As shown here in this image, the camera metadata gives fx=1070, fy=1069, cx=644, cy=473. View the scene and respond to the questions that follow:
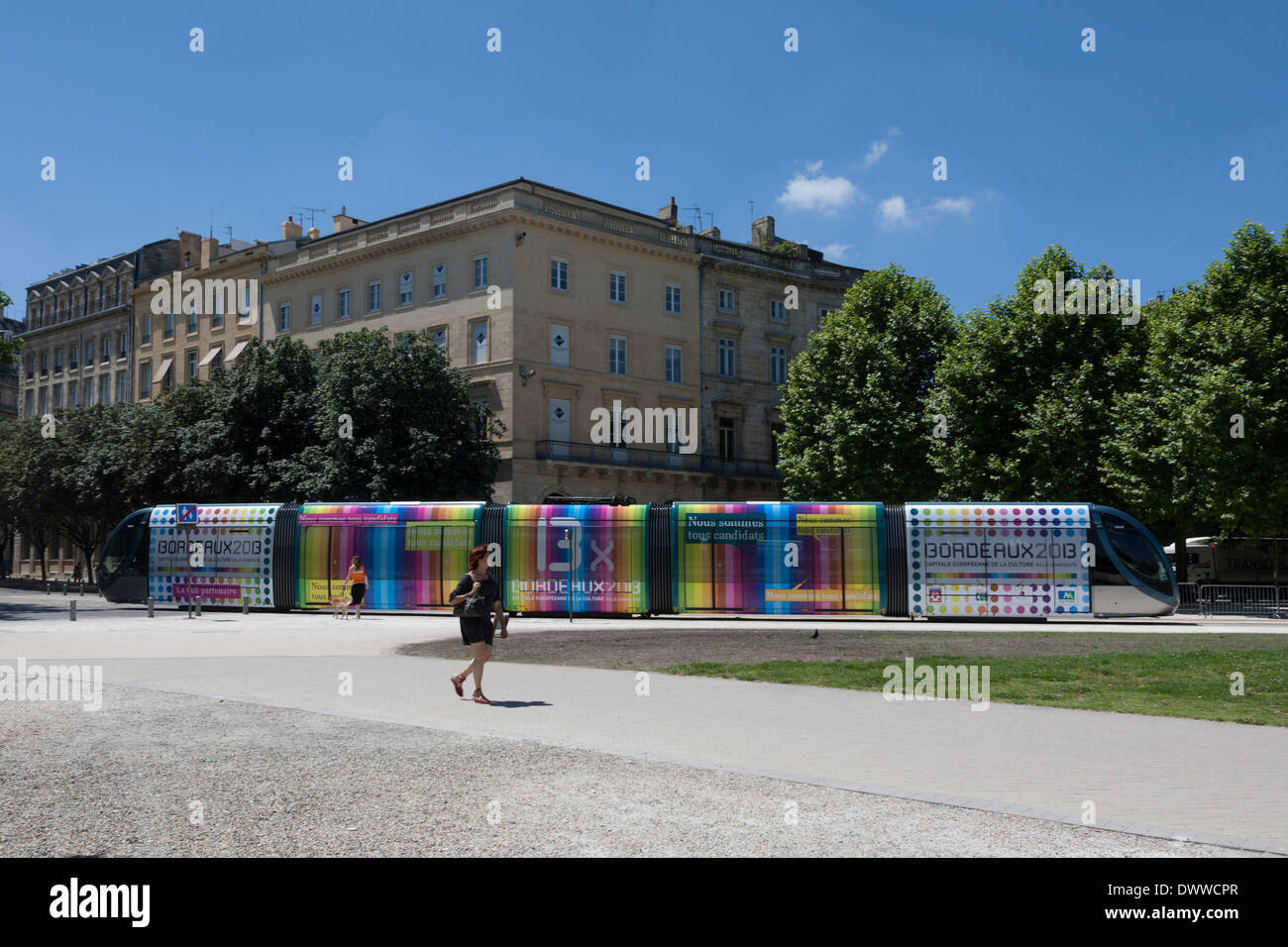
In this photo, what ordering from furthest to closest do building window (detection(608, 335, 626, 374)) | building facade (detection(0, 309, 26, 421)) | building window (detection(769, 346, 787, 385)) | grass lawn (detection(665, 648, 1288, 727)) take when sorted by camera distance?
building facade (detection(0, 309, 26, 421)) < building window (detection(769, 346, 787, 385)) < building window (detection(608, 335, 626, 374)) < grass lawn (detection(665, 648, 1288, 727))

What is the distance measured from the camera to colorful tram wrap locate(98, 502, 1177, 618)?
87.5 ft

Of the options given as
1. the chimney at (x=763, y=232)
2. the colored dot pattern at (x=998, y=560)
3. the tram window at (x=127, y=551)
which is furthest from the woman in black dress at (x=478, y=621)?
the chimney at (x=763, y=232)

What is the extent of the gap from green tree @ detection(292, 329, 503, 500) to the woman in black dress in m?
27.9

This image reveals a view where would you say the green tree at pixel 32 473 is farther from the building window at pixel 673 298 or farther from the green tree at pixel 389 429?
the building window at pixel 673 298

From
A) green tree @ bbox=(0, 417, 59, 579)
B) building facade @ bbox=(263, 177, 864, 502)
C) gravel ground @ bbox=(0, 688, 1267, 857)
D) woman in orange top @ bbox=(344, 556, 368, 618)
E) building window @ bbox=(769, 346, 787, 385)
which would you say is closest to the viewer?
gravel ground @ bbox=(0, 688, 1267, 857)

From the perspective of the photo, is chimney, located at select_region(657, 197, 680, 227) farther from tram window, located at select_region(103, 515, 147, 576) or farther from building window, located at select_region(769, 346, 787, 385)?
tram window, located at select_region(103, 515, 147, 576)

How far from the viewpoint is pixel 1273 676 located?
13.9m

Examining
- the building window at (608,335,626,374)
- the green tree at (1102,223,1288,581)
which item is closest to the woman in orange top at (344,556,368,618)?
the building window at (608,335,626,374)

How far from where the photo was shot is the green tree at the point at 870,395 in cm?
4200

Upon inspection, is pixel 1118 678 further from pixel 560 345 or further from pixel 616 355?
pixel 616 355

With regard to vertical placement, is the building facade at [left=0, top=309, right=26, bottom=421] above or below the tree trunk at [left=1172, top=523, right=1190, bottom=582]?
above

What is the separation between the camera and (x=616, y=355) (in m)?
52.2
